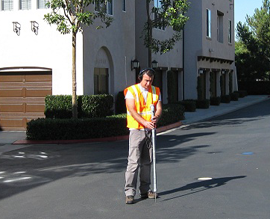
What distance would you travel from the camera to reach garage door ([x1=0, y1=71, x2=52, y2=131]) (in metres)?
19.1

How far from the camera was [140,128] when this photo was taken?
7543 millimetres

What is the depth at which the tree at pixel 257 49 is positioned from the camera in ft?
161

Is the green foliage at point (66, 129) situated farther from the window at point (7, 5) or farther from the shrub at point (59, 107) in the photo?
the window at point (7, 5)

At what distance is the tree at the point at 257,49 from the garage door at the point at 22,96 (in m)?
32.8

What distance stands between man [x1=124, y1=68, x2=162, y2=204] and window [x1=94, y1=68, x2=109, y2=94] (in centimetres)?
1250

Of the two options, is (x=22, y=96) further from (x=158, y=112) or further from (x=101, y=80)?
(x=158, y=112)

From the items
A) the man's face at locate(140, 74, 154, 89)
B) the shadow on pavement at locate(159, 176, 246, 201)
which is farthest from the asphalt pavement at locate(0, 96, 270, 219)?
the man's face at locate(140, 74, 154, 89)

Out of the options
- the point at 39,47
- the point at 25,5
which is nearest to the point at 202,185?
the point at 39,47

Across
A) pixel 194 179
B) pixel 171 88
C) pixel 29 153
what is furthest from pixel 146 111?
pixel 171 88

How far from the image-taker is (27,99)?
1922 centimetres

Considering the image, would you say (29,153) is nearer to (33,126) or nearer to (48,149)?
(48,149)

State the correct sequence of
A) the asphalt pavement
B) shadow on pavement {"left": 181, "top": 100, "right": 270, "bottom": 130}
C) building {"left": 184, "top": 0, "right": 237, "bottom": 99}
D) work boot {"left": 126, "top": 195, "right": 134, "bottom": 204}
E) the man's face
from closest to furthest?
the asphalt pavement
work boot {"left": 126, "top": 195, "right": 134, "bottom": 204}
the man's face
shadow on pavement {"left": 181, "top": 100, "right": 270, "bottom": 130}
building {"left": 184, "top": 0, "right": 237, "bottom": 99}

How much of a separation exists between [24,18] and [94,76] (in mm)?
3381

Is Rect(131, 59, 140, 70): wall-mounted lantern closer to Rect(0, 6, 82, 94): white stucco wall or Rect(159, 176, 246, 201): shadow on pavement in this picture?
Rect(0, 6, 82, 94): white stucco wall
